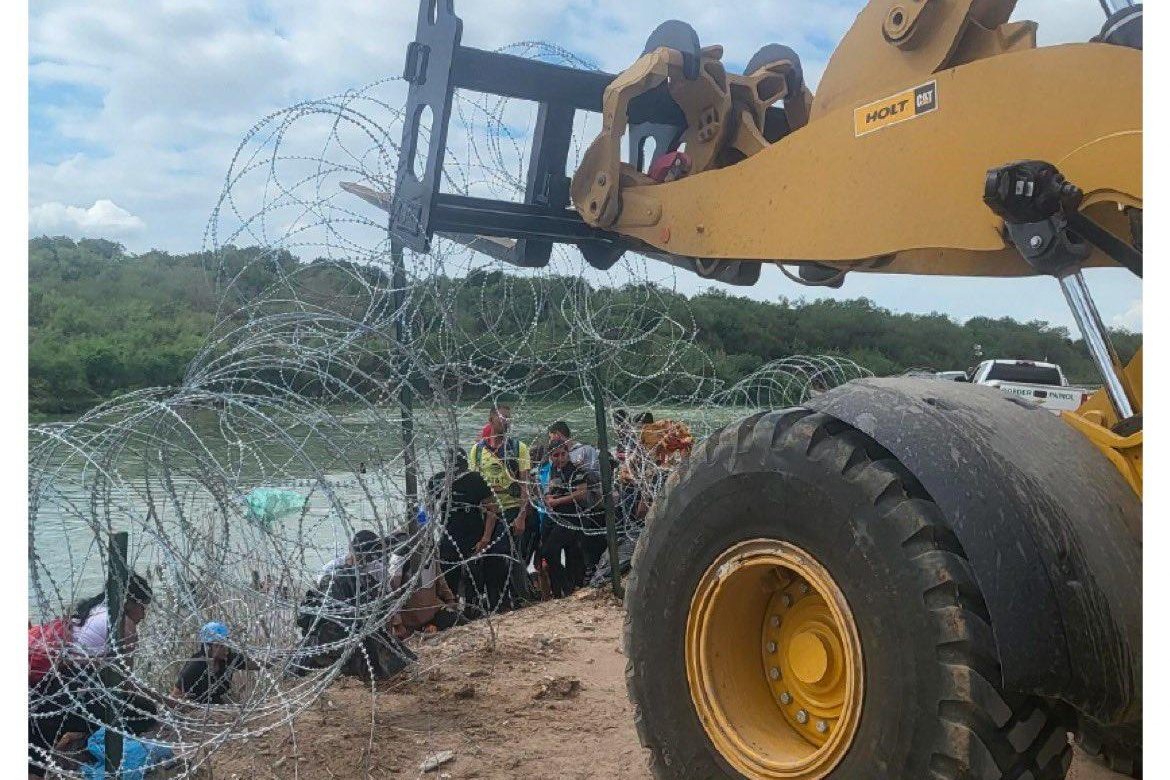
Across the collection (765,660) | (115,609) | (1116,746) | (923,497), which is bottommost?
(115,609)

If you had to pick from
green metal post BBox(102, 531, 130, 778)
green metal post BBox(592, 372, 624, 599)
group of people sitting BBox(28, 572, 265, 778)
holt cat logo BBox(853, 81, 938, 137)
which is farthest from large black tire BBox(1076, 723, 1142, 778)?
green metal post BBox(592, 372, 624, 599)

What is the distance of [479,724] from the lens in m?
5.79

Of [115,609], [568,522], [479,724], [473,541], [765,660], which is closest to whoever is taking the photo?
[765,660]

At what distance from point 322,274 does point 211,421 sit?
1100mm

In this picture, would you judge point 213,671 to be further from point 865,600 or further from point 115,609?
point 865,600

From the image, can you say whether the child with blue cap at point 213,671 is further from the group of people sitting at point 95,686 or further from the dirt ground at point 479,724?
the dirt ground at point 479,724

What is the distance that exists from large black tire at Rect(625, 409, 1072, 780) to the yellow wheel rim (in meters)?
0.06

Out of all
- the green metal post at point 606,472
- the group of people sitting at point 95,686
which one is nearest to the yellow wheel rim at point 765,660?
the group of people sitting at point 95,686

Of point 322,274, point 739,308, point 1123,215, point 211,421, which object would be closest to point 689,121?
point 322,274

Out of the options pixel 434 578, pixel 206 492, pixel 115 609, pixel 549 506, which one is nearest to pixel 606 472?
pixel 549 506

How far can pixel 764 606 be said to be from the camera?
11.8 ft

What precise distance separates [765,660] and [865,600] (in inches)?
27.0

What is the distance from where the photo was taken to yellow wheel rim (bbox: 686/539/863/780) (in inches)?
132

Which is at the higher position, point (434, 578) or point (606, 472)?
point (606, 472)
